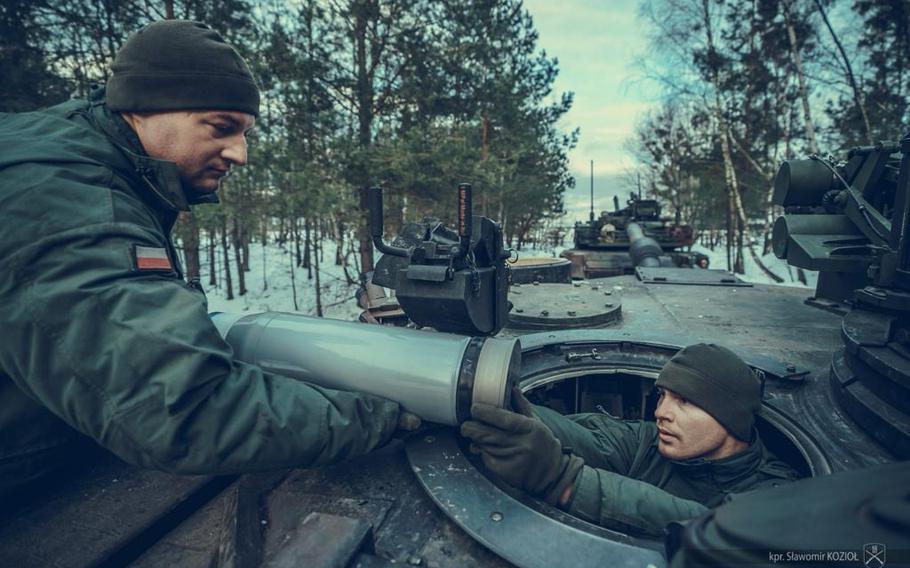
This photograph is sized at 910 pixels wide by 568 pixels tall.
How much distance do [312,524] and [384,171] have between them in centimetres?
1035

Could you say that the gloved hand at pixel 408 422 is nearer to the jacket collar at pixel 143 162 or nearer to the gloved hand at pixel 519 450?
the gloved hand at pixel 519 450

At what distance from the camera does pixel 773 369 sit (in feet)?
7.59

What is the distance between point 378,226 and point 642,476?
163 centimetres

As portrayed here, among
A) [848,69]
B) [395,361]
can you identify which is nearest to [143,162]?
[395,361]

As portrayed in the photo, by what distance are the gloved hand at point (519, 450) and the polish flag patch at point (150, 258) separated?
1016 millimetres

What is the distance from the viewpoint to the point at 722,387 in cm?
190

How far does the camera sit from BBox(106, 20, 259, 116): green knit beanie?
157cm

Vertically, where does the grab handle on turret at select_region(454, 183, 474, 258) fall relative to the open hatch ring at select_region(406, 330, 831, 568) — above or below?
above

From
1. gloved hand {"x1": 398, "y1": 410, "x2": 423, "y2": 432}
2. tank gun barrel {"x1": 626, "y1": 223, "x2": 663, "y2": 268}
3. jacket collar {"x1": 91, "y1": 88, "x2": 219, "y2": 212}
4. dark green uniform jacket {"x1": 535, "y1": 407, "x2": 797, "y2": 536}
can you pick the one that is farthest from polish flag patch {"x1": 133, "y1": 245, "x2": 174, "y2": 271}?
tank gun barrel {"x1": 626, "y1": 223, "x2": 663, "y2": 268}

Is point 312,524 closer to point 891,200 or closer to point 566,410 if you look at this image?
point 566,410

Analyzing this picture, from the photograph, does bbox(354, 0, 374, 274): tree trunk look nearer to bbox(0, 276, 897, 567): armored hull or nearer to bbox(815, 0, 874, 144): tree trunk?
bbox(0, 276, 897, 567): armored hull

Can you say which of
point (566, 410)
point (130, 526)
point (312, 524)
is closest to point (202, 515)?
point (130, 526)

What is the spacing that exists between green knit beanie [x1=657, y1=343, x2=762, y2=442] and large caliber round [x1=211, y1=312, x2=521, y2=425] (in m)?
0.81

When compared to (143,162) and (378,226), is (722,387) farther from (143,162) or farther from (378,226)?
(143,162)
